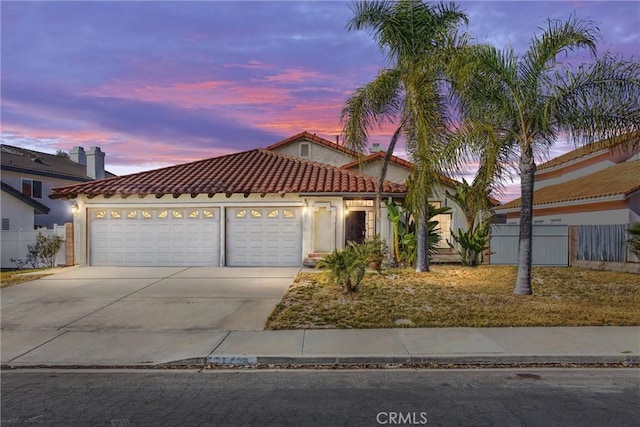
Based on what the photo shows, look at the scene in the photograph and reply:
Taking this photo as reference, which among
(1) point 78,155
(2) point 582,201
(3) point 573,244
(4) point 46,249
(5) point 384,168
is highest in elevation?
(1) point 78,155

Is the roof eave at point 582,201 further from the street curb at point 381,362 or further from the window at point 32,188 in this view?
the window at point 32,188

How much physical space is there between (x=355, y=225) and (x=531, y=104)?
457 inches

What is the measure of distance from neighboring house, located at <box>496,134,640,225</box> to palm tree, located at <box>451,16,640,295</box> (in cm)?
496

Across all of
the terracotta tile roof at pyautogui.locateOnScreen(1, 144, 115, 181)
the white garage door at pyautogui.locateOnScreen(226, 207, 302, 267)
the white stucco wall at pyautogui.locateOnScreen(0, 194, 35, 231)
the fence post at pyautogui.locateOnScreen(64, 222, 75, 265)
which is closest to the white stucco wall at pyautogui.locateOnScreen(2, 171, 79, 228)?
the terracotta tile roof at pyautogui.locateOnScreen(1, 144, 115, 181)

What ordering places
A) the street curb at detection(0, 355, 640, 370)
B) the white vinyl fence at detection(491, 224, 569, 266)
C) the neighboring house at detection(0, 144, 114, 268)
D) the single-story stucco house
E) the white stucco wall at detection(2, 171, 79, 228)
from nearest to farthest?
1. the street curb at detection(0, 355, 640, 370)
2. the single-story stucco house
3. the white vinyl fence at detection(491, 224, 569, 266)
4. the neighboring house at detection(0, 144, 114, 268)
5. the white stucco wall at detection(2, 171, 79, 228)

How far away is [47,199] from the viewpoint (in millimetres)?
27125

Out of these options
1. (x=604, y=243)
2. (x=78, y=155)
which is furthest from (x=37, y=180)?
(x=604, y=243)

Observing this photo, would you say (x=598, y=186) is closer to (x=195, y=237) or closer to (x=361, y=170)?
(x=361, y=170)

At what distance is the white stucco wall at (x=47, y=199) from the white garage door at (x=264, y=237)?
1415 centimetres

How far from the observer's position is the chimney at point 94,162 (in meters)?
32.8

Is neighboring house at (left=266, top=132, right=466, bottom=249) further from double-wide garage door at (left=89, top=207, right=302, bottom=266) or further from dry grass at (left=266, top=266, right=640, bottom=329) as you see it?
dry grass at (left=266, top=266, right=640, bottom=329)

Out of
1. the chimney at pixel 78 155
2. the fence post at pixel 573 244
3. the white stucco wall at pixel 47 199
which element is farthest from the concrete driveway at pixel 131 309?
→ the chimney at pixel 78 155

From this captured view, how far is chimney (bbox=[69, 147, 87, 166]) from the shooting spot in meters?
33.9

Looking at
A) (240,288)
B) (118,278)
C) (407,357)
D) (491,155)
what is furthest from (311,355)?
(118,278)
